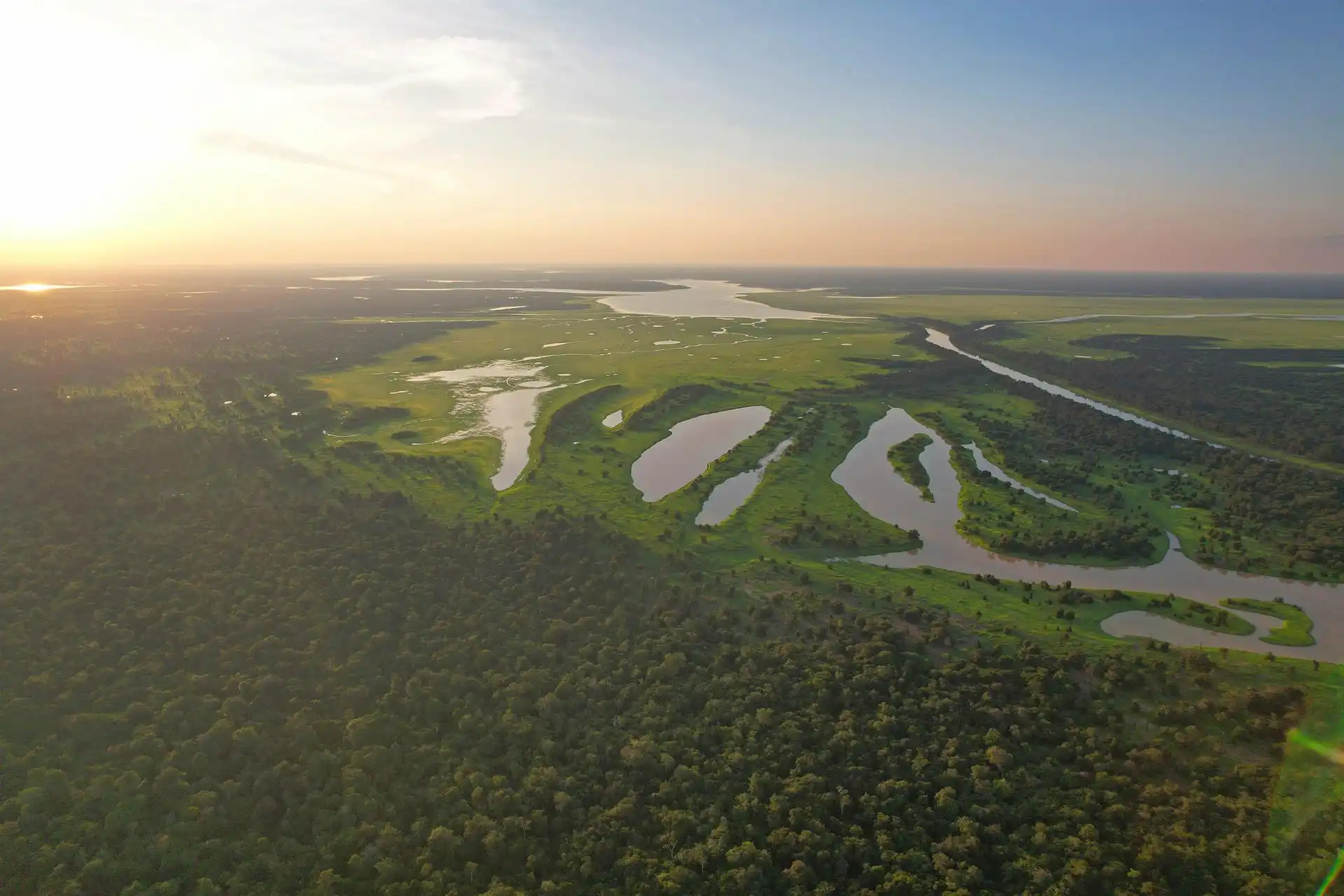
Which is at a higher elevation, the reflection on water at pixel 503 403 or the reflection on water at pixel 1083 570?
the reflection on water at pixel 503 403

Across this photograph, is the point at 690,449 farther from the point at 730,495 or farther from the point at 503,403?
the point at 503,403

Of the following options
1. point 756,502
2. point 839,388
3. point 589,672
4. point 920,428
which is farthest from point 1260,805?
point 839,388

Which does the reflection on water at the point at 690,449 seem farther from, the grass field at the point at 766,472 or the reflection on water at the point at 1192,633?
the reflection on water at the point at 1192,633

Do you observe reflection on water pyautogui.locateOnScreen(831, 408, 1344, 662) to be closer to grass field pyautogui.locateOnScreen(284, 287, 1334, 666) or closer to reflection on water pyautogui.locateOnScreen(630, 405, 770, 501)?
grass field pyautogui.locateOnScreen(284, 287, 1334, 666)

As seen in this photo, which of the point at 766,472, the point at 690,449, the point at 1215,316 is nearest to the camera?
the point at 766,472

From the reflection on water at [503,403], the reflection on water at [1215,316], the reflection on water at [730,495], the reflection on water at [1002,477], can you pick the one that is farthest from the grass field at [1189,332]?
the reflection on water at [503,403]

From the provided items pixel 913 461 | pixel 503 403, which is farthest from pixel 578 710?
pixel 503 403

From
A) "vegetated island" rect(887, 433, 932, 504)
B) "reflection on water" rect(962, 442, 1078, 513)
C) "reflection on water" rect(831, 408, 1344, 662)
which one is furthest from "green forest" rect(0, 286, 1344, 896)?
"vegetated island" rect(887, 433, 932, 504)
